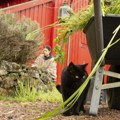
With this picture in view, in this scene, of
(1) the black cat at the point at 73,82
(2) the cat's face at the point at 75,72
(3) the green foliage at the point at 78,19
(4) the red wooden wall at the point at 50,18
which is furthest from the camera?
(4) the red wooden wall at the point at 50,18

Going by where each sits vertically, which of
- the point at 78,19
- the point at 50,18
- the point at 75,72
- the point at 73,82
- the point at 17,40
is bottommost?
the point at 73,82

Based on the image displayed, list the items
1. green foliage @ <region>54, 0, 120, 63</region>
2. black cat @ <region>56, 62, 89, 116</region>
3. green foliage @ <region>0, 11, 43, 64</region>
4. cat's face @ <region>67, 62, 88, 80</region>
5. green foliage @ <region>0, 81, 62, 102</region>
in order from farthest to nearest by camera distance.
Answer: green foliage @ <region>0, 11, 43, 64</region> → green foliage @ <region>0, 81, 62, 102</region> → cat's face @ <region>67, 62, 88, 80</region> → black cat @ <region>56, 62, 89, 116</region> → green foliage @ <region>54, 0, 120, 63</region>

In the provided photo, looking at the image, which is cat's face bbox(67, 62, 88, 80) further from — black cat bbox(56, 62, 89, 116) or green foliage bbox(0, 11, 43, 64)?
green foliage bbox(0, 11, 43, 64)

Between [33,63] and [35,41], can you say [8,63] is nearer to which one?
[35,41]

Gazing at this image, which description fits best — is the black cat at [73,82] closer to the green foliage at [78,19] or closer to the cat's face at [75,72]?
the cat's face at [75,72]

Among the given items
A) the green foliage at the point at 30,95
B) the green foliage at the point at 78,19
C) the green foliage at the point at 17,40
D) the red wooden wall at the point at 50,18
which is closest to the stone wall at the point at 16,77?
the green foliage at the point at 30,95

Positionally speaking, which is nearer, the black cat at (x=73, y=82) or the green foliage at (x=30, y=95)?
the black cat at (x=73, y=82)

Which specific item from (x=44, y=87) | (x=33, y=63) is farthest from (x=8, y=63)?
(x=33, y=63)

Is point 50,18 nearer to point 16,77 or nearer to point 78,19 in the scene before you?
point 16,77

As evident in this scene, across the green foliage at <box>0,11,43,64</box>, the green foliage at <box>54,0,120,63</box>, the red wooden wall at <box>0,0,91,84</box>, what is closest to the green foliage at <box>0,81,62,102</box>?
the green foliage at <box>0,11,43,64</box>

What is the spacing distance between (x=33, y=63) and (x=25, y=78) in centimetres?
159

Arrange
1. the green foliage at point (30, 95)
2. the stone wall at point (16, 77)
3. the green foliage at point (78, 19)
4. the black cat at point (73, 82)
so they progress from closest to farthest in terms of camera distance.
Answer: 1. the green foliage at point (78, 19)
2. the black cat at point (73, 82)
3. the green foliage at point (30, 95)
4. the stone wall at point (16, 77)

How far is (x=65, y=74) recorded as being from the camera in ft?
12.6

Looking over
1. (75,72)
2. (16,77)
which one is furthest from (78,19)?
(16,77)
